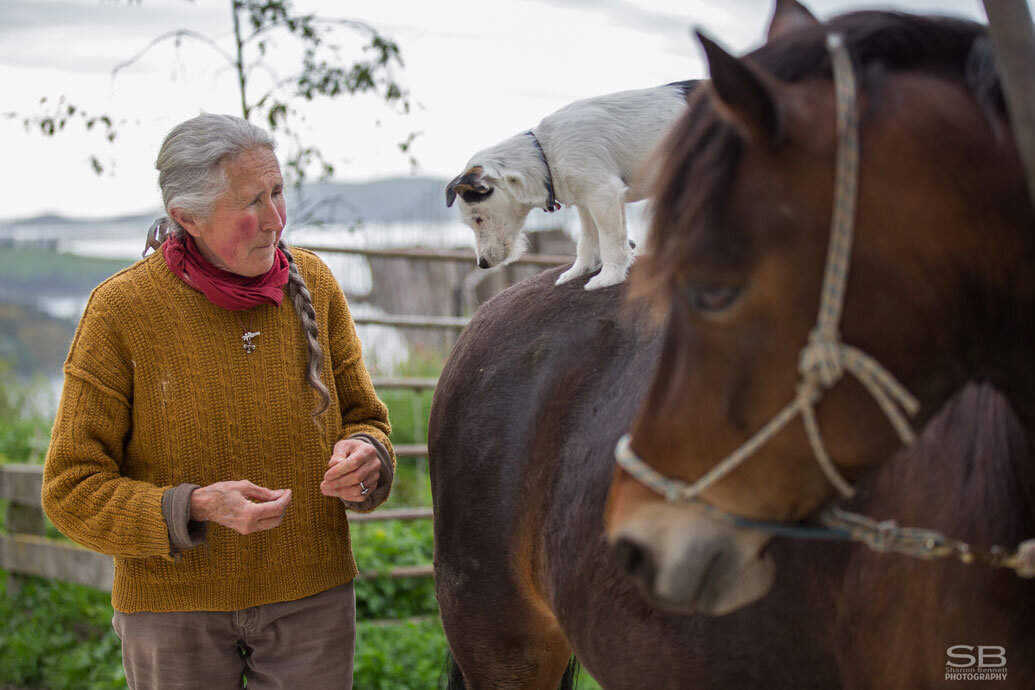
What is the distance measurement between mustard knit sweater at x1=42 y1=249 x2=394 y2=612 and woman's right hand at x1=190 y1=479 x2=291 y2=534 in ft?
0.28

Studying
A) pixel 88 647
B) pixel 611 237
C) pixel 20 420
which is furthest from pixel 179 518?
pixel 20 420

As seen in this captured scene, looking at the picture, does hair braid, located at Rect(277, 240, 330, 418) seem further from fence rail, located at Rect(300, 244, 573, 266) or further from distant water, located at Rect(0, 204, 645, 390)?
fence rail, located at Rect(300, 244, 573, 266)

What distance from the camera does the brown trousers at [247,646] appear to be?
6.85ft

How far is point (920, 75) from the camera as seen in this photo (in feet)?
3.74

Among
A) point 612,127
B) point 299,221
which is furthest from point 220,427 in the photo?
point 299,221

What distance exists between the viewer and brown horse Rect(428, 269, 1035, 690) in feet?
4.37

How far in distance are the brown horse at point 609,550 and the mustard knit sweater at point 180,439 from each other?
0.44 metres

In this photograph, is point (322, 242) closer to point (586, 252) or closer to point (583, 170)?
point (586, 252)

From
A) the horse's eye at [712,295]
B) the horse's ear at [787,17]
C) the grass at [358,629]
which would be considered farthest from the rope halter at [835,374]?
the grass at [358,629]

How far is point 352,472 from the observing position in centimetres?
209

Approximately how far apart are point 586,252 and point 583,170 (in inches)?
12.5

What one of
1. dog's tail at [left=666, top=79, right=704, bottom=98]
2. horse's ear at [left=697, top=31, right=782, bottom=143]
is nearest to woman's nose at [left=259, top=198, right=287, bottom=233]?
dog's tail at [left=666, top=79, right=704, bottom=98]

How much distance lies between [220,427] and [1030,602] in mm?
1591

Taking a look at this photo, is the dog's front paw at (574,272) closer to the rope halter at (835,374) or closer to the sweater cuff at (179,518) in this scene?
the sweater cuff at (179,518)
